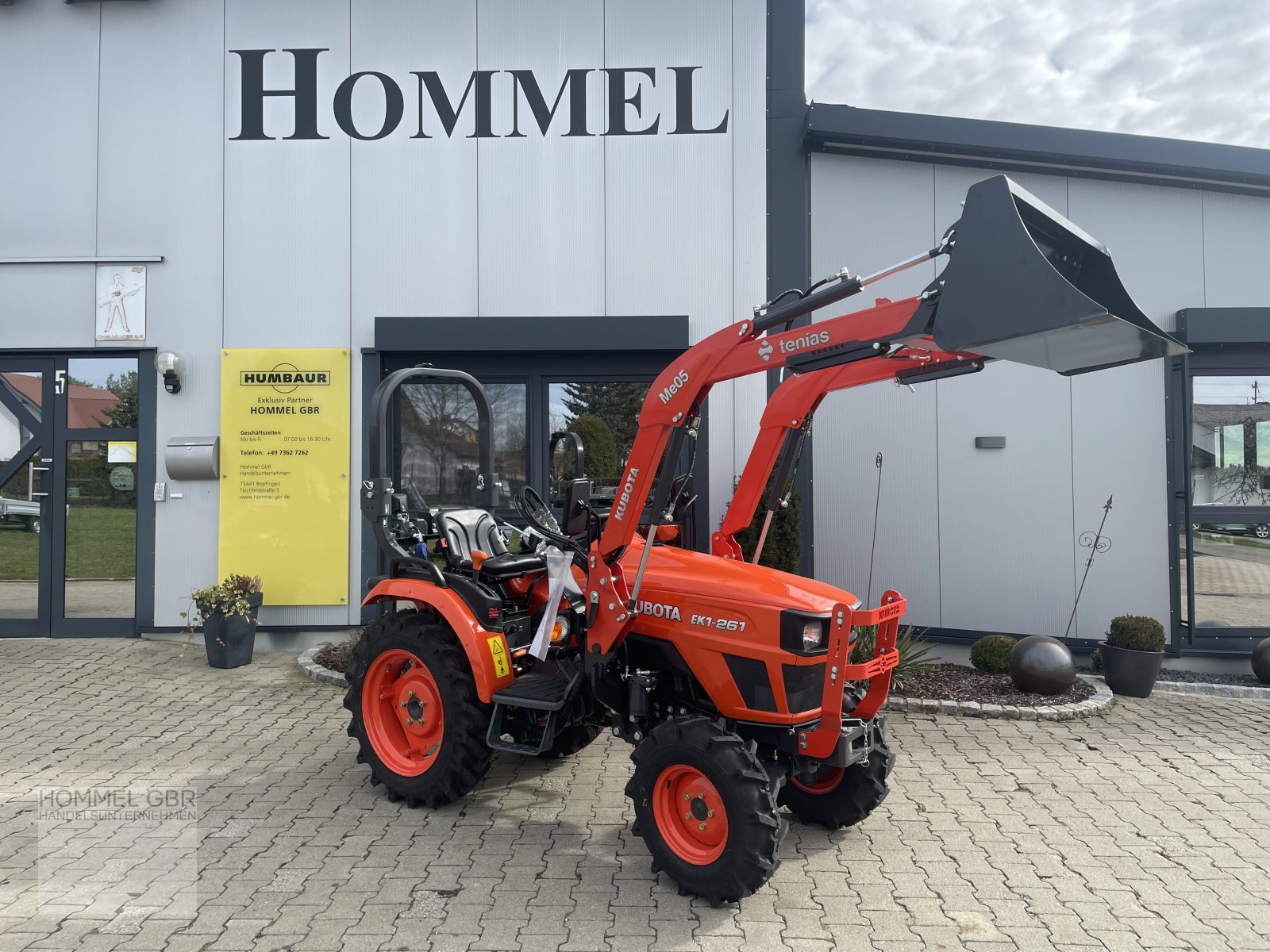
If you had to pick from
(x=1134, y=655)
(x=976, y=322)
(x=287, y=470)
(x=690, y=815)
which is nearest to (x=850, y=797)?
(x=690, y=815)

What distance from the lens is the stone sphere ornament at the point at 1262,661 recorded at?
6.73m

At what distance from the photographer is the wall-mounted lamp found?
7.86 m

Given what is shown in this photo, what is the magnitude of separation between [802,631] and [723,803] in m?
0.73

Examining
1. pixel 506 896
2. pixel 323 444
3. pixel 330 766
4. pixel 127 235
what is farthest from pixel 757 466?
pixel 127 235

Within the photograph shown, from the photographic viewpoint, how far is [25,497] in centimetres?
831

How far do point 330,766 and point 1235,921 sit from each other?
4.40 meters

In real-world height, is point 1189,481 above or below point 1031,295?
below

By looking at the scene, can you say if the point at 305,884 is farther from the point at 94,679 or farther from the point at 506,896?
the point at 94,679

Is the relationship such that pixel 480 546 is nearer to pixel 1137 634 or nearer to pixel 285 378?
pixel 285 378

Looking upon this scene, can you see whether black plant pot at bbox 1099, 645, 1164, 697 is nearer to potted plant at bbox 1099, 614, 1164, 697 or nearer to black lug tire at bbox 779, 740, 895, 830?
potted plant at bbox 1099, 614, 1164, 697

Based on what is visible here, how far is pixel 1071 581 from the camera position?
7.35 meters

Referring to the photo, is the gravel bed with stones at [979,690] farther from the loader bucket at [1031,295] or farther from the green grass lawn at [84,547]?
the green grass lawn at [84,547]

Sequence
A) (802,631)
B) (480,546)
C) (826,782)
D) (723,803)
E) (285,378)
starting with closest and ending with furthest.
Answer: (723,803), (802,631), (826,782), (480,546), (285,378)

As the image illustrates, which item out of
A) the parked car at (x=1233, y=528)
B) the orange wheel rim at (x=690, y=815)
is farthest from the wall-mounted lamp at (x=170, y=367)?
the parked car at (x=1233, y=528)
